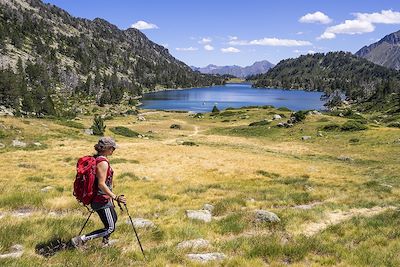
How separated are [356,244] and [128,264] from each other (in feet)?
23.2

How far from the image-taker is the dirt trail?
14062mm

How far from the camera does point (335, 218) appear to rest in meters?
16.0

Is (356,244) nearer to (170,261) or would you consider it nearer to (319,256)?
(319,256)

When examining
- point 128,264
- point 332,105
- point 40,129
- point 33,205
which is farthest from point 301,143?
point 332,105

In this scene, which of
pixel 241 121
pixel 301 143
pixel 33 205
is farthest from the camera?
pixel 241 121

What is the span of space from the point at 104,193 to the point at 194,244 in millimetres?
3261

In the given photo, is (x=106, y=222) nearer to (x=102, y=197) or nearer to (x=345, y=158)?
(x=102, y=197)

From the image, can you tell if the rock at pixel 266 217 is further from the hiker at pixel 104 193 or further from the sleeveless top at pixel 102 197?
the sleeveless top at pixel 102 197

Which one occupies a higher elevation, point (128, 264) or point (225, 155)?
point (128, 264)

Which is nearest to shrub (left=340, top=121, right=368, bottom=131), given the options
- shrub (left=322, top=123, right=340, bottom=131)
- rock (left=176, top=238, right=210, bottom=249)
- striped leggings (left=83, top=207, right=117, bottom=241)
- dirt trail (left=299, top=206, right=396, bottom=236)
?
shrub (left=322, top=123, right=340, bottom=131)

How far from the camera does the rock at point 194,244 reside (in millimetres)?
10570

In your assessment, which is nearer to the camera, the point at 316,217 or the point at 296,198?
the point at 316,217

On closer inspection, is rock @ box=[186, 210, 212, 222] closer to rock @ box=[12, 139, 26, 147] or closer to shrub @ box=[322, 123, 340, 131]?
rock @ box=[12, 139, 26, 147]

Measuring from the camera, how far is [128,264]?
28.4 feet
